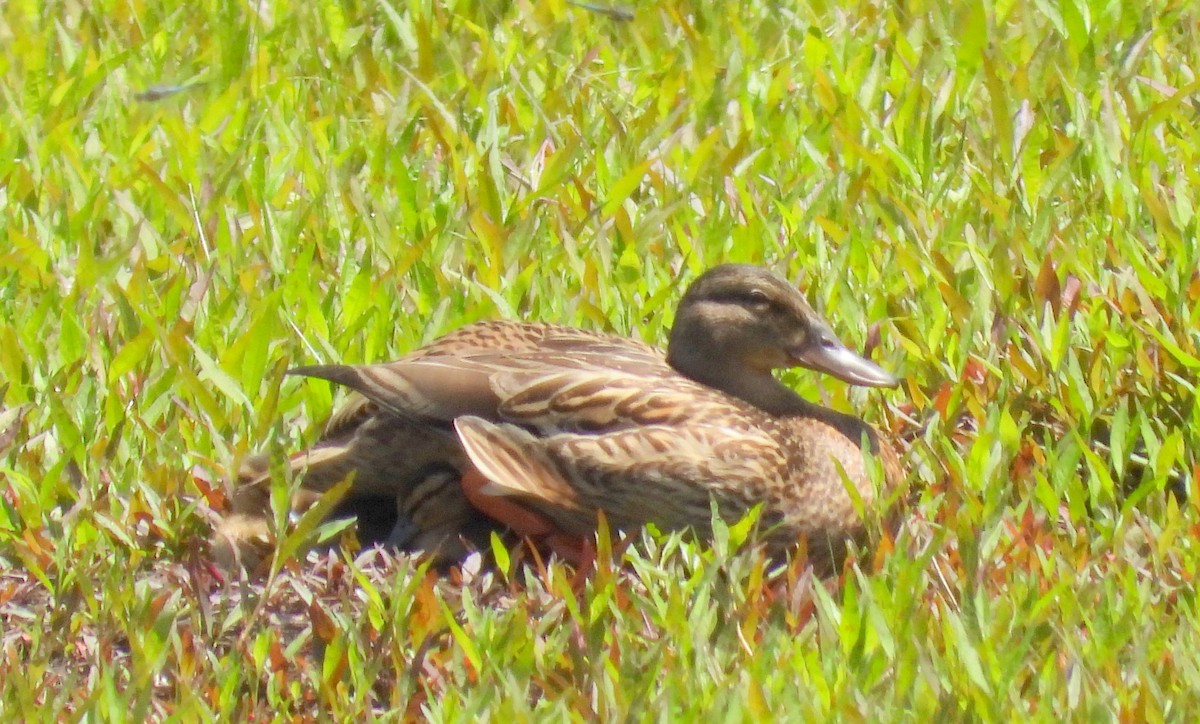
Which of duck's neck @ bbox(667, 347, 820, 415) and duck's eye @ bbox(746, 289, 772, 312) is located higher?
duck's eye @ bbox(746, 289, 772, 312)

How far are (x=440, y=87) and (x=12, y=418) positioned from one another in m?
2.31

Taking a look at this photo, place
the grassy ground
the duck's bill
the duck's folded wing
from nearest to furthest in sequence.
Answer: the grassy ground, the duck's folded wing, the duck's bill

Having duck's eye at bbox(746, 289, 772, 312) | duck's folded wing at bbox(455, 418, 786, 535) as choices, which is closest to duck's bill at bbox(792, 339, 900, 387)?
duck's eye at bbox(746, 289, 772, 312)

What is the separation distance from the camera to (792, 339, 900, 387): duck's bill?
4.82 metres

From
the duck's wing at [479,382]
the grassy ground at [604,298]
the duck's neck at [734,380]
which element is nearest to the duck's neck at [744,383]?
the duck's neck at [734,380]

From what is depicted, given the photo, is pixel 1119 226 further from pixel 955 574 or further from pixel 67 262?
pixel 67 262

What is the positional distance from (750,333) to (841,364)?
22cm

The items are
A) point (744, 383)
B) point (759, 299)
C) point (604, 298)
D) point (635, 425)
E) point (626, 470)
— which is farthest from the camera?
point (604, 298)

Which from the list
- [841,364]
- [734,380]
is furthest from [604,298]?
[841,364]

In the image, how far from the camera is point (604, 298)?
550cm

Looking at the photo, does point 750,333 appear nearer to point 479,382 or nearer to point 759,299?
point 759,299

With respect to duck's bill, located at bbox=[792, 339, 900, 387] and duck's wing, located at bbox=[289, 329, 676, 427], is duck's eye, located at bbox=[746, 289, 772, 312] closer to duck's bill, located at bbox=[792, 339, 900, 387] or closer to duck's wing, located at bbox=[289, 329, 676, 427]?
duck's bill, located at bbox=[792, 339, 900, 387]

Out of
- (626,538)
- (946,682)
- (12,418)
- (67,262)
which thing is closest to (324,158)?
(67,262)

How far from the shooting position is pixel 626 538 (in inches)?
174
